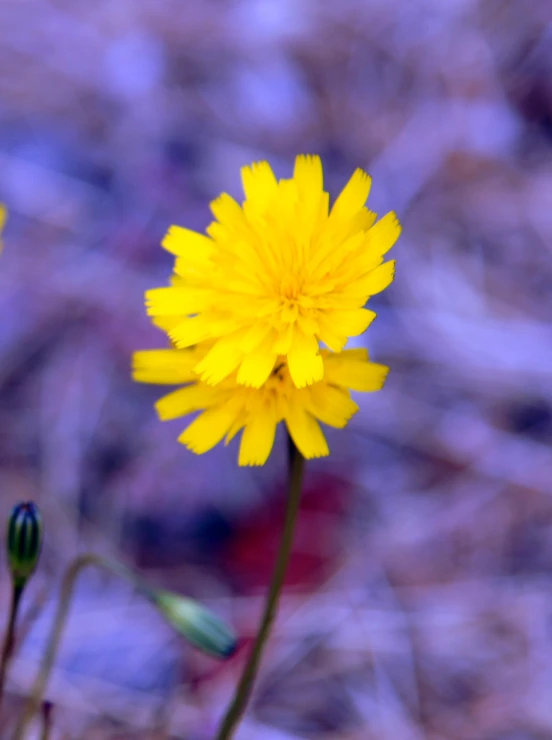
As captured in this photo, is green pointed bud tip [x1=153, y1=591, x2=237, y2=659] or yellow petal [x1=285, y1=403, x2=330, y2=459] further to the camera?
green pointed bud tip [x1=153, y1=591, x2=237, y2=659]

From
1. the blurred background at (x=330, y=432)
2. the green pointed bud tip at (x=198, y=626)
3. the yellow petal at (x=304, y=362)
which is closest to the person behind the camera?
the yellow petal at (x=304, y=362)

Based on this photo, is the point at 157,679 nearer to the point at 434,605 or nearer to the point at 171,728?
the point at 171,728

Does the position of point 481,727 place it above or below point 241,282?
below

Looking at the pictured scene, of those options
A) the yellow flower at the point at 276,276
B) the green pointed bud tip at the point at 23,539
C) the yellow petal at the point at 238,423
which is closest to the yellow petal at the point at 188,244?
the yellow flower at the point at 276,276

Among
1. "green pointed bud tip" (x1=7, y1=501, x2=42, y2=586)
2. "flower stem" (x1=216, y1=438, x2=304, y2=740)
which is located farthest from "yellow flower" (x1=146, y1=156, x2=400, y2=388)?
"green pointed bud tip" (x1=7, y1=501, x2=42, y2=586)

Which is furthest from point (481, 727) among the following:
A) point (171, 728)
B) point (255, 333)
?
point (255, 333)

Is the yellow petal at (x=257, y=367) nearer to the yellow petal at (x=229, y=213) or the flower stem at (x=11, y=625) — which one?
the yellow petal at (x=229, y=213)

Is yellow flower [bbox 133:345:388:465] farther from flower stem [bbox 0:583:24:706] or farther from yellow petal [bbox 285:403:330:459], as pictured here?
flower stem [bbox 0:583:24:706]
